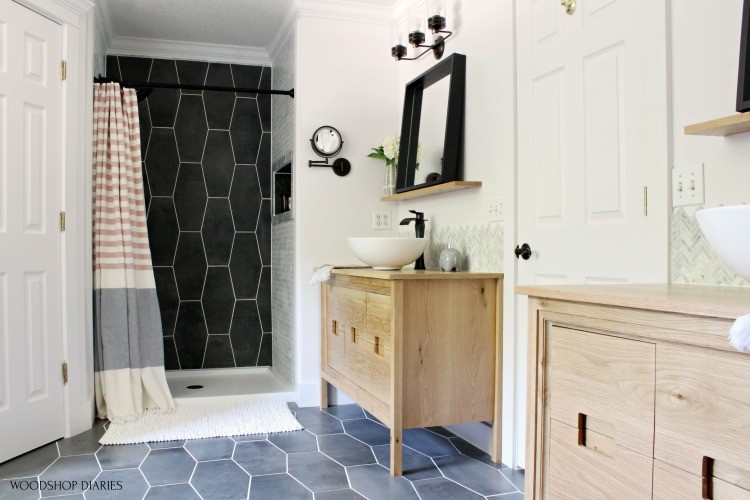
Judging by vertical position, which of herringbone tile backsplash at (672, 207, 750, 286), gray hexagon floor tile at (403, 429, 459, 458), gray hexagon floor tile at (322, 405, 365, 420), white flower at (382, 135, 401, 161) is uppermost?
white flower at (382, 135, 401, 161)

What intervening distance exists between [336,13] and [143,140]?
5.57ft

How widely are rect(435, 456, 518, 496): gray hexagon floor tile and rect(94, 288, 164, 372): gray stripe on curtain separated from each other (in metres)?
1.75

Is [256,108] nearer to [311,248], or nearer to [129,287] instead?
[311,248]

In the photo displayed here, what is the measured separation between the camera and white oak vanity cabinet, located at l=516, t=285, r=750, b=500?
101 cm

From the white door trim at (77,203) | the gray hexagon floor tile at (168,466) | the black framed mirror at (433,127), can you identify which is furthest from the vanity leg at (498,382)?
the white door trim at (77,203)

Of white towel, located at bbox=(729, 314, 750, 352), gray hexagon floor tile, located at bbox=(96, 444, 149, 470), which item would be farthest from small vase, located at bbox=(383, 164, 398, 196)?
white towel, located at bbox=(729, 314, 750, 352)

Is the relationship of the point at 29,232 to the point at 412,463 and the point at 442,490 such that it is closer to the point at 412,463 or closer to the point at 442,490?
the point at 412,463

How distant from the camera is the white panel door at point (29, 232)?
8.56 ft

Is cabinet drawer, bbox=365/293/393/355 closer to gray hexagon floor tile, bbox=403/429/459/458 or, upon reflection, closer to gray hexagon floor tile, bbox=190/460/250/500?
gray hexagon floor tile, bbox=403/429/459/458

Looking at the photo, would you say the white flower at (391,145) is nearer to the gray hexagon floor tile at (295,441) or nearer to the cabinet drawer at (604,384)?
the gray hexagon floor tile at (295,441)

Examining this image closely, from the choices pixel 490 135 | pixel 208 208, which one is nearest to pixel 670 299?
pixel 490 135

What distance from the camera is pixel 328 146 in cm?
360

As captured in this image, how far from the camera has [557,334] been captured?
4.61ft

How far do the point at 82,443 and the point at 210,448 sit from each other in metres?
0.62
